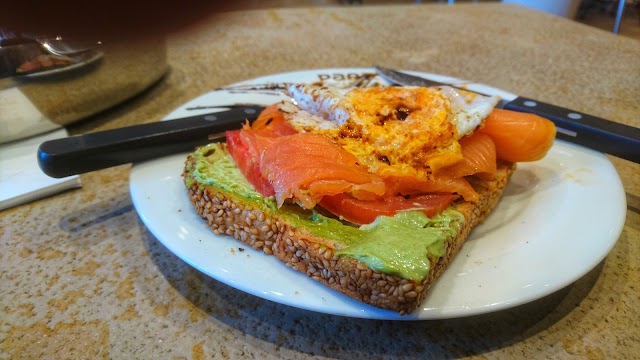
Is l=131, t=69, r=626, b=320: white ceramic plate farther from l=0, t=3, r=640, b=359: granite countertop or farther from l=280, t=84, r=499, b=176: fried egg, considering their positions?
l=280, t=84, r=499, b=176: fried egg

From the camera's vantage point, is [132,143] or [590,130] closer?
[132,143]

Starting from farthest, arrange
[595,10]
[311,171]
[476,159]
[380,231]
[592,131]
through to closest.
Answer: [595,10], [592,131], [476,159], [311,171], [380,231]

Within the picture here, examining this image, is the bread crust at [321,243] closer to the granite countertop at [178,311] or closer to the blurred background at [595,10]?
the granite countertop at [178,311]

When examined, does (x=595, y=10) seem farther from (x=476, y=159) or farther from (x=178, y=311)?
(x=178, y=311)

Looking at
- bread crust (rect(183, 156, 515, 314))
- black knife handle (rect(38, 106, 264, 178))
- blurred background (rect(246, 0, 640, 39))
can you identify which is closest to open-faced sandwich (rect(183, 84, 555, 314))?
bread crust (rect(183, 156, 515, 314))

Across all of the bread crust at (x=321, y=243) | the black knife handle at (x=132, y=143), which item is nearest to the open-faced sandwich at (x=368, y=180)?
the bread crust at (x=321, y=243)

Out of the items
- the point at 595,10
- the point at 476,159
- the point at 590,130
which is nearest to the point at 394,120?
the point at 476,159

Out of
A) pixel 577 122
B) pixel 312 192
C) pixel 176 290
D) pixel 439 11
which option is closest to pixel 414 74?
pixel 577 122

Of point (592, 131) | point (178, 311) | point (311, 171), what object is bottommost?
point (178, 311)
